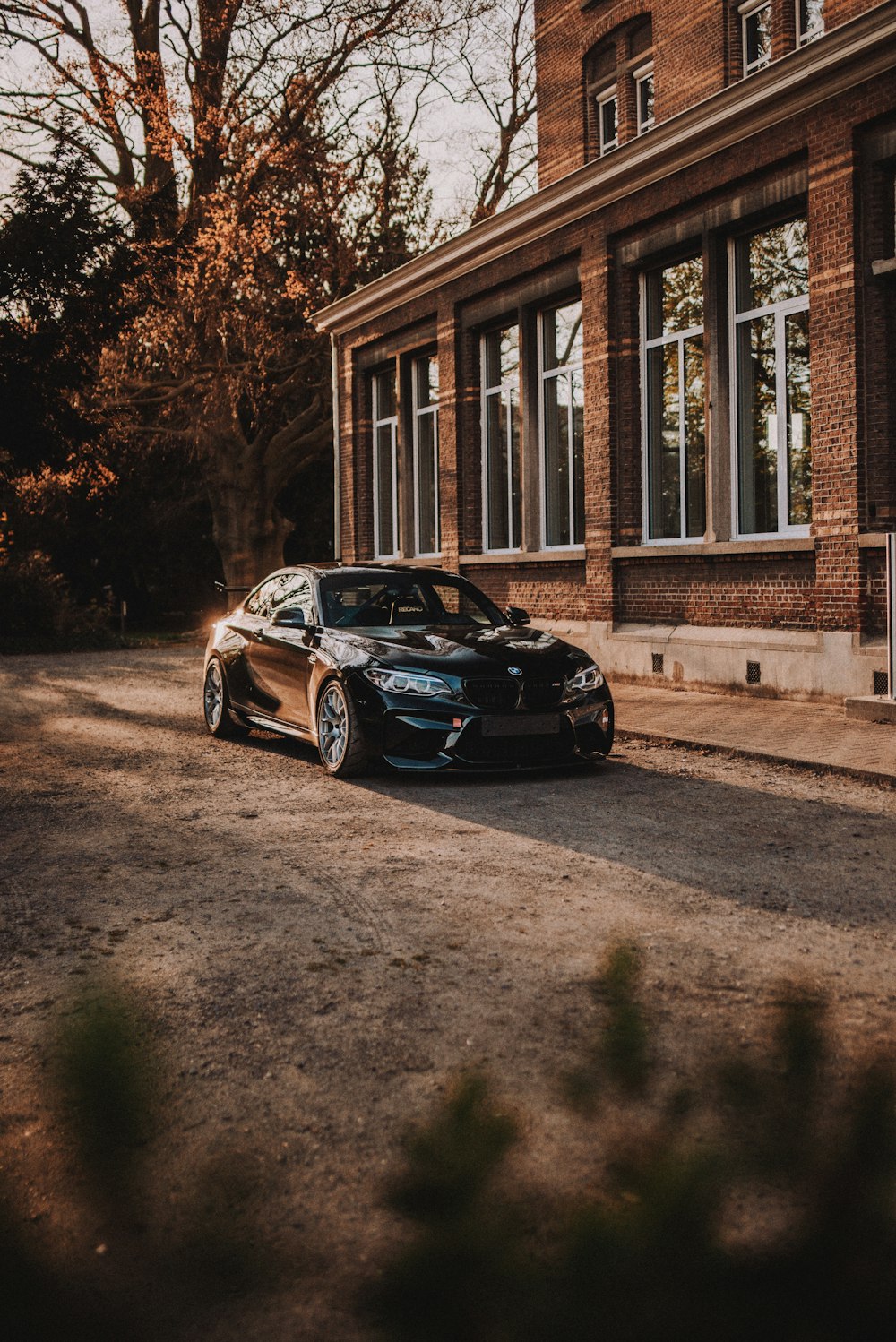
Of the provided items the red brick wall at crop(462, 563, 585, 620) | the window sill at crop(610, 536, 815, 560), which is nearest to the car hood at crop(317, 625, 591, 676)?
the window sill at crop(610, 536, 815, 560)

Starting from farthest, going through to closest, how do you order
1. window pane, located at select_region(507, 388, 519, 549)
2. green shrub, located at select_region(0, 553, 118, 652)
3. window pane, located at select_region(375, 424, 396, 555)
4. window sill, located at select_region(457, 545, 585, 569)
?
1. green shrub, located at select_region(0, 553, 118, 652)
2. window pane, located at select_region(375, 424, 396, 555)
3. window pane, located at select_region(507, 388, 519, 549)
4. window sill, located at select_region(457, 545, 585, 569)

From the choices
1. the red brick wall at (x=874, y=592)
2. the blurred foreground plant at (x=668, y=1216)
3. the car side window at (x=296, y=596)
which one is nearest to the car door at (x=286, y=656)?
the car side window at (x=296, y=596)

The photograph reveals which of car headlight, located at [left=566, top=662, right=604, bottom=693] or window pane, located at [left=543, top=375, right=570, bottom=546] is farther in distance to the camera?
window pane, located at [left=543, top=375, right=570, bottom=546]

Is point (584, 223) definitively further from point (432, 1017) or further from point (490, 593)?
point (432, 1017)

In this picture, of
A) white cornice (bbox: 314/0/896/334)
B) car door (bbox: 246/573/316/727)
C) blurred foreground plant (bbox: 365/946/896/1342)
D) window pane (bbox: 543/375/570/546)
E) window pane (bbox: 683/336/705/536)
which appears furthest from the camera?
window pane (bbox: 543/375/570/546)

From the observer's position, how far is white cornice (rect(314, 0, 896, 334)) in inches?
503

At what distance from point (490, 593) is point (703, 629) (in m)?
5.61

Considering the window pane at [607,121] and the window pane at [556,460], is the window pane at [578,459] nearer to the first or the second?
the window pane at [556,460]

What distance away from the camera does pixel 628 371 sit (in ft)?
55.7

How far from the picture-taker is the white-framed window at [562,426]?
61.2 ft

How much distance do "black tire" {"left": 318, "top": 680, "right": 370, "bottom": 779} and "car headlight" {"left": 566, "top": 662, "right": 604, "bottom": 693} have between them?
1453 mm

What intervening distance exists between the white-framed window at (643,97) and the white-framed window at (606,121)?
0.64 meters

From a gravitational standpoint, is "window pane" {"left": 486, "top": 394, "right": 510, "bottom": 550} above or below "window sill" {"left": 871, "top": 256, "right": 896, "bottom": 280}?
below

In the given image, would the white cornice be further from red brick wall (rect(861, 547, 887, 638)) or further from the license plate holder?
the license plate holder
